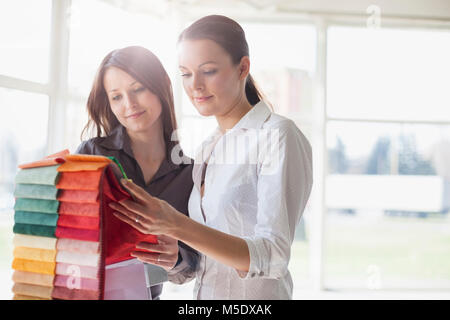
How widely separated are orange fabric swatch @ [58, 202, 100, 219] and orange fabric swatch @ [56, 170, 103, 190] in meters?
0.02

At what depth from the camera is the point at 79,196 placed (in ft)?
1.94

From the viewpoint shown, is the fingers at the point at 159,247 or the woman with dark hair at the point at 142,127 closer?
the fingers at the point at 159,247

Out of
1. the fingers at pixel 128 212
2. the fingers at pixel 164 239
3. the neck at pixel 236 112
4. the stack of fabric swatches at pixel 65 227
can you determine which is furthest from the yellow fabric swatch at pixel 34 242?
the neck at pixel 236 112

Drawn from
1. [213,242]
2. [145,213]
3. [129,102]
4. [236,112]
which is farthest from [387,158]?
[145,213]

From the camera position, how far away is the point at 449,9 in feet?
9.44

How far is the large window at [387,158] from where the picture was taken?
3.19 meters

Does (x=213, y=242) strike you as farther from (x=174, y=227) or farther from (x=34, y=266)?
(x=34, y=266)

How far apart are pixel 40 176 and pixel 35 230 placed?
8cm

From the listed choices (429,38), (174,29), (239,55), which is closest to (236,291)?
(239,55)

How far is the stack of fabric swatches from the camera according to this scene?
58 cm

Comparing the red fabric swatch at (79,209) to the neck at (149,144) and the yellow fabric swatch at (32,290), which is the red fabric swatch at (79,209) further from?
the neck at (149,144)

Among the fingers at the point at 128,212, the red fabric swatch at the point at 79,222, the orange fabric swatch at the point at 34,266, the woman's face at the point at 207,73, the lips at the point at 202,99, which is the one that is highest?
the woman's face at the point at 207,73

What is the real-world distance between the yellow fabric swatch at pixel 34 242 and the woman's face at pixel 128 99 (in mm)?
399
